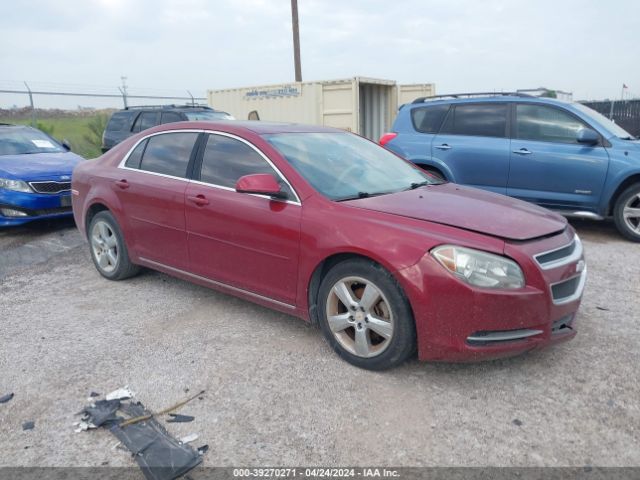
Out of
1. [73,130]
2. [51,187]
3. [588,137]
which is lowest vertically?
[51,187]

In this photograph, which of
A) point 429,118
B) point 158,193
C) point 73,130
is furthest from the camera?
point 73,130

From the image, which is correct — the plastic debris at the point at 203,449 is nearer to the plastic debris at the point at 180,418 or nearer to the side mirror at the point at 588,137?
the plastic debris at the point at 180,418

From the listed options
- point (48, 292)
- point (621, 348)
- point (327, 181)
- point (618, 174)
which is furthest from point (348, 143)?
point (618, 174)

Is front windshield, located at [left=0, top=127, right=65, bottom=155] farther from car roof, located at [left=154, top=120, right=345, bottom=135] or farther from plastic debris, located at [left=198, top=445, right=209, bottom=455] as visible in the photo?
plastic debris, located at [left=198, top=445, right=209, bottom=455]

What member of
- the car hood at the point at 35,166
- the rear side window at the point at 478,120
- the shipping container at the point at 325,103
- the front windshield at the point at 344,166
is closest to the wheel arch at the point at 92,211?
the front windshield at the point at 344,166

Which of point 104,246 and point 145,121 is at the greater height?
point 145,121

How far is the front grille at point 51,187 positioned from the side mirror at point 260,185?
15.9 ft

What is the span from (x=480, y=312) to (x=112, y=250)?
3673mm

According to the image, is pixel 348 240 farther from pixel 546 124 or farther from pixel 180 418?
pixel 546 124

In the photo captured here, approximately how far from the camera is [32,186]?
290 inches

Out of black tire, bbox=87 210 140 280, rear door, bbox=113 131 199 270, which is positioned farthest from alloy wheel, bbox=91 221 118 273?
rear door, bbox=113 131 199 270

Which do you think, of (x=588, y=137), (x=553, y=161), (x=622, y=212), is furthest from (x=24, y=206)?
(x=622, y=212)

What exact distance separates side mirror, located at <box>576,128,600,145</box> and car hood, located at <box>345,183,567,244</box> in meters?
3.30

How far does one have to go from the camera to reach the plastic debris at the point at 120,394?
3.19m
